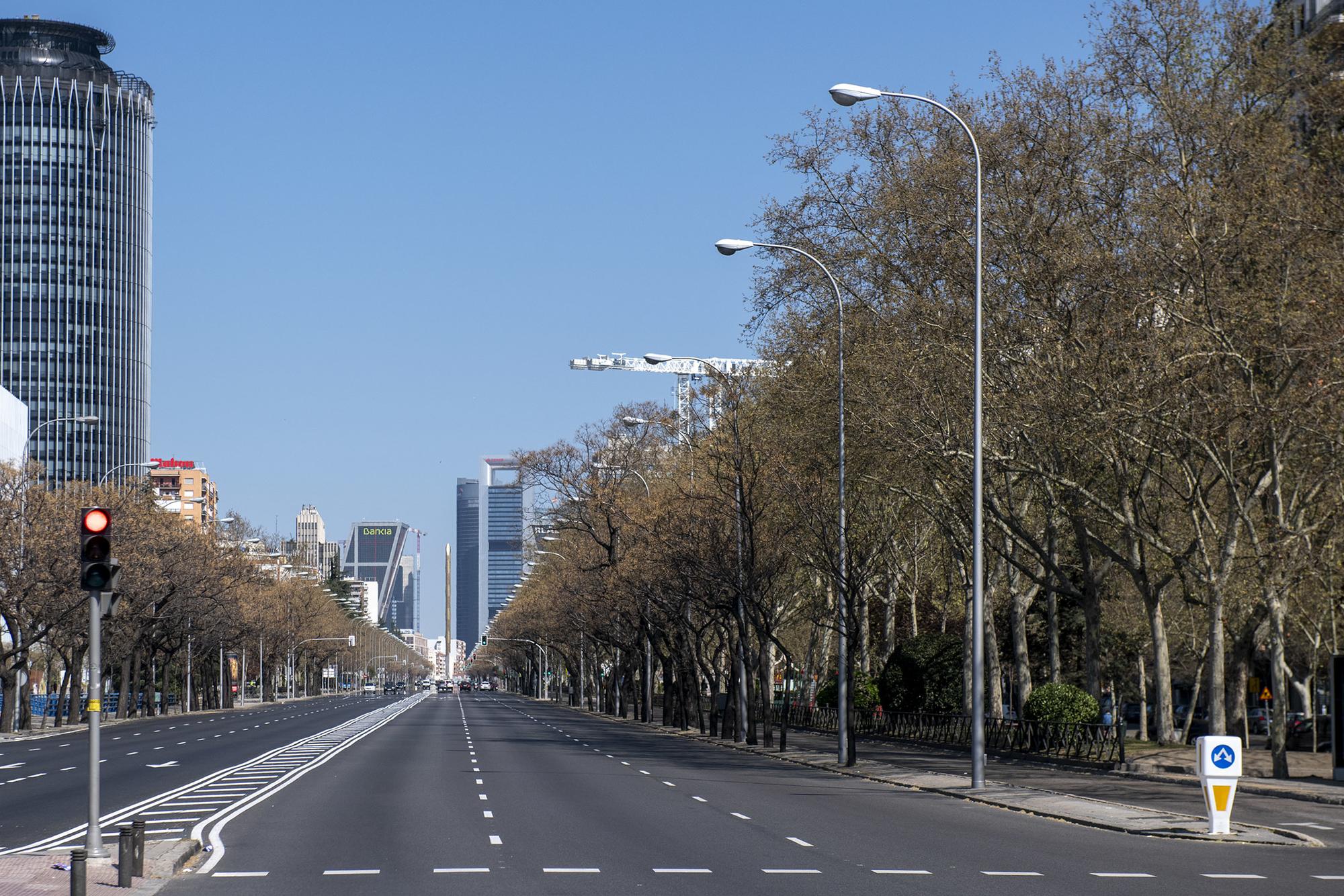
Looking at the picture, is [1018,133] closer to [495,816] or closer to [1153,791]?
[1153,791]

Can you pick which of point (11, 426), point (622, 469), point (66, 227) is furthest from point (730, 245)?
point (66, 227)

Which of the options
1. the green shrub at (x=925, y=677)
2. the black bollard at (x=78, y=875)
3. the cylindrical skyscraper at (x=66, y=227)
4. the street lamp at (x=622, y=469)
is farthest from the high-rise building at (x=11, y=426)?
the black bollard at (x=78, y=875)

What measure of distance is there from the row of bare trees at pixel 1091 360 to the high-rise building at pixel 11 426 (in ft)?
241

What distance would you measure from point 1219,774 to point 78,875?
44.9 ft

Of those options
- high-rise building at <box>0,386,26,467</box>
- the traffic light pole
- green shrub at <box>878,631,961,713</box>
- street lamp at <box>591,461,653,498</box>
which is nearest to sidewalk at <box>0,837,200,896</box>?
the traffic light pole

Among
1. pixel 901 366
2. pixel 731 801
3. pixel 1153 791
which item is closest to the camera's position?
pixel 731 801

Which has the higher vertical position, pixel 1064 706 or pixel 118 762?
pixel 1064 706

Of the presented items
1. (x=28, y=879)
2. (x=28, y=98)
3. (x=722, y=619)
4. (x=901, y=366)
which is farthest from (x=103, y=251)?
(x=28, y=879)

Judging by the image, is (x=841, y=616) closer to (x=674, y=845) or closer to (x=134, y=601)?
(x=674, y=845)

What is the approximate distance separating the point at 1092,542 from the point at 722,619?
21.0m

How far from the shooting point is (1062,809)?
23.9 m

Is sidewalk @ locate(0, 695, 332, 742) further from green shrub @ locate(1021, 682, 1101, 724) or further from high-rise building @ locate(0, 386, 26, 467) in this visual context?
high-rise building @ locate(0, 386, 26, 467)

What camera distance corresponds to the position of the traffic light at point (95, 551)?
1570cm

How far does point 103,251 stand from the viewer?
195250mm
